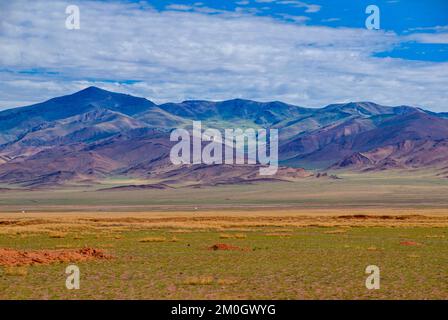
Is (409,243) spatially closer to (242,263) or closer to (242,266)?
(242,263)

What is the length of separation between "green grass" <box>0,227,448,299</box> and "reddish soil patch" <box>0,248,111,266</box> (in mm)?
945

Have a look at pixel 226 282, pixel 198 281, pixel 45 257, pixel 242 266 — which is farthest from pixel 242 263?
pixel 45 257

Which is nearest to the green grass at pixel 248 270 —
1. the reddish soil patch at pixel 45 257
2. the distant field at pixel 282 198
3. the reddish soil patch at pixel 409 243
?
the reddish soil patch at pixel 409 243

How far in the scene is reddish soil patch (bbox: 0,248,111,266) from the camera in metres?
27.7

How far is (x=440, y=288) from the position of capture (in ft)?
69.0

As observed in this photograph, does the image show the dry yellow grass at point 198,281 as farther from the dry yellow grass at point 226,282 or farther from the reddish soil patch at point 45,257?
the reddish soil patch at point 45,257

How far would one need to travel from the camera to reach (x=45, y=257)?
2853 cm

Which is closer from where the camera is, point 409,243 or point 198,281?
point 198,281

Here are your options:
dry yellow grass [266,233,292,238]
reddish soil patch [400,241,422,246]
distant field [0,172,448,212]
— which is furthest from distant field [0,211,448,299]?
distant field [0,172,448,212]

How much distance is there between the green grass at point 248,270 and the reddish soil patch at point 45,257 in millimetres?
945

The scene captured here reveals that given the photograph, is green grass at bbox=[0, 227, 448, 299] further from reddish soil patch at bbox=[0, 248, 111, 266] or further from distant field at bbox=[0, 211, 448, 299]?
reddish soil patch at bbox=[0, 248, 111, 266]

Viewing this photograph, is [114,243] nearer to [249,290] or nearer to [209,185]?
[249,290]

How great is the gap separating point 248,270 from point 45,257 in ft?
28.2

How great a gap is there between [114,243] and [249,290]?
19.7 meters
